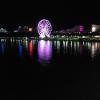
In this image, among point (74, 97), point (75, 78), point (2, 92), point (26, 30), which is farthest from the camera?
point (26, 30)

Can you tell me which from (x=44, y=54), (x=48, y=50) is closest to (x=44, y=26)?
(x=48, y=50)

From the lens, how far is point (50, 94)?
30.8ft

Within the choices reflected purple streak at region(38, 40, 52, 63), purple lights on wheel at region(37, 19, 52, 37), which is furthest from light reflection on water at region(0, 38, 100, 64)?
purple lights on wheel at region(37, 19, 52, 37)

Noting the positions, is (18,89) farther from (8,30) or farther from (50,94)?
(8,30)

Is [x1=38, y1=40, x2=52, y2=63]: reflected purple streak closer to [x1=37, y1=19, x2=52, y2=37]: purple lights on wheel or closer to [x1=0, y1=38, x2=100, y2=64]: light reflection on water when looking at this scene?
[x1=0, y1=38, x2=100, y2=64]: light reflection on water

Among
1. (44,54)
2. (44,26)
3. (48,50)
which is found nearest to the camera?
(44,54)

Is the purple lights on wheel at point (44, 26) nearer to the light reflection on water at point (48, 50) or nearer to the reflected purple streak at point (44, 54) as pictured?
the light reflection on water at point (48, 50)

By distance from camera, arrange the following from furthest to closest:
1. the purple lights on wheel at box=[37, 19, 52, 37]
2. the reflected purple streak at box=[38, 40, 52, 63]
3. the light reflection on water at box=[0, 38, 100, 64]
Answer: the purple lights on wheel at box=[37, 19, 52, 37] → the light reflection on water at box=[0, 38, 100, 64] → the reflected purple streak at box=[38, 40, 52, 63]

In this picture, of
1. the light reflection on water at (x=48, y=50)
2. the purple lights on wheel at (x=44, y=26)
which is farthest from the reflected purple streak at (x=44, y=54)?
the purple lights on wheel at (x=44, y=26)

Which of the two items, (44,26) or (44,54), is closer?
(44,54)

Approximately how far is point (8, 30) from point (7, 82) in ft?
458

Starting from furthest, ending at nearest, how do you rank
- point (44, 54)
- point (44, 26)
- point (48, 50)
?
point (44, 26) → point (48, 50) → point (44, 54)

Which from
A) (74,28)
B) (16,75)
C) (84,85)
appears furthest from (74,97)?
(74,28)

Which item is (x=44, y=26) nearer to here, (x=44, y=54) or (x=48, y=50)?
(x=48, y=50)
